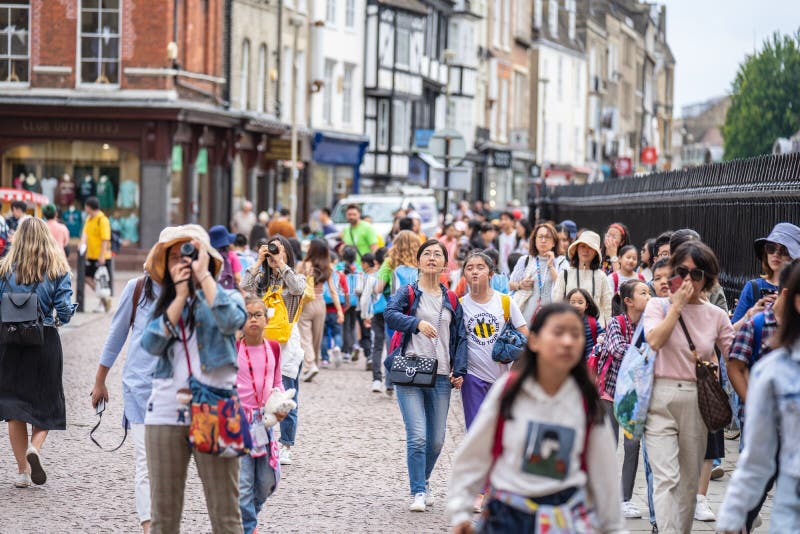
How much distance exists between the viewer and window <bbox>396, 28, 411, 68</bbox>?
55.9 meters

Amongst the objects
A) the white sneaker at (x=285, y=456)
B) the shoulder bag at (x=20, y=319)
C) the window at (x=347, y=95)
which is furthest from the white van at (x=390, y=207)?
the shoulder bag at (x=20, y=319)

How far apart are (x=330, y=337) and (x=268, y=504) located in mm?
8915

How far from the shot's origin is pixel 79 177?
3647 cm

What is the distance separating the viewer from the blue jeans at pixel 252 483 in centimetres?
781

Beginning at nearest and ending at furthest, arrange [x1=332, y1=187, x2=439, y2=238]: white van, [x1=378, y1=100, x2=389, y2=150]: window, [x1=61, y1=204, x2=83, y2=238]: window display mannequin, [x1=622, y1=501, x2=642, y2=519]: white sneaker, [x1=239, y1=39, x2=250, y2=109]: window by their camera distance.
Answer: [x1=622, y1=501, x2=642, y2=519]: white sneaker, [x1=332, y1=187, x2=439, y2=238]: white van, [x1=61, y1=204, x2=83, y2=238]: window display mannequin, [x1=239, y1=39, x2=250, y2=109]: window, [x1=378, y1=100, x2=389, y2=150]: window

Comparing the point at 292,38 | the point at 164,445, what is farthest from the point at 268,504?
the point at 292,38

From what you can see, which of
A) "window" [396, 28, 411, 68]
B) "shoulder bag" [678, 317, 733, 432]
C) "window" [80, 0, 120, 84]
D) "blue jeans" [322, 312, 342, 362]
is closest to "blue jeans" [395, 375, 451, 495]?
"shoulder bag" [678, 317, 733, 432]

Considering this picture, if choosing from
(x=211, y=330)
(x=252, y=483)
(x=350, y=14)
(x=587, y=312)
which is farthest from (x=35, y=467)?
(x=350, y=14)

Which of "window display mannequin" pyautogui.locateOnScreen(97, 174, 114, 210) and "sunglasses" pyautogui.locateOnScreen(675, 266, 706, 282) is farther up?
"window display mannequin" pyautogui.locateOnScreen(97, 174, 114, 210)

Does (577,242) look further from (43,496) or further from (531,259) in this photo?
(43,496)

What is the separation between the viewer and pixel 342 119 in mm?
52250

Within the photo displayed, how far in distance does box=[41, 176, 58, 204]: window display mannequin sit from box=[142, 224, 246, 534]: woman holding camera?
30.5 metres

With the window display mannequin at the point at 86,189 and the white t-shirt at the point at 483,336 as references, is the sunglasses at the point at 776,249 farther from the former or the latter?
the window display mannequin at the point at 86,189

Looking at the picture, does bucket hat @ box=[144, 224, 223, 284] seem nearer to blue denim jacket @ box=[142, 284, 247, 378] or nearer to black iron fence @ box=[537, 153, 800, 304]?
blue denim jacket @ box=[142, 284, 247, 378]
